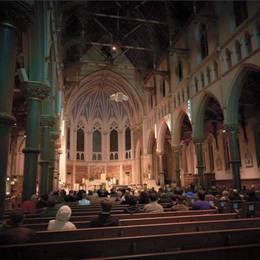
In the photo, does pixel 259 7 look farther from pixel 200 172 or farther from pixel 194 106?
pixel 200 172

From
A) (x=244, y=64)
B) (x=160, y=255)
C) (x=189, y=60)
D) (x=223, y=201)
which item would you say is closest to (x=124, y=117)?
(x=189, y=60)

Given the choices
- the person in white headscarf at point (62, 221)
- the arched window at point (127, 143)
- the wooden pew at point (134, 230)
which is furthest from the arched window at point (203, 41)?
the arched window at point (127, 143)

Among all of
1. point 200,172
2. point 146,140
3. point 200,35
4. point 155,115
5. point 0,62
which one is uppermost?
point 200,35

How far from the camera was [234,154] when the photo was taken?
14.5 m

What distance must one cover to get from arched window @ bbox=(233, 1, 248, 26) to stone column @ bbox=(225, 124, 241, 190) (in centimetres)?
591

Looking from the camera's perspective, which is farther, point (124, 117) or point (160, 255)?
point (124, 117)

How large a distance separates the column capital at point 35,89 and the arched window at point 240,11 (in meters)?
11.6

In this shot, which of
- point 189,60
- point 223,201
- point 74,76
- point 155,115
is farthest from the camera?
point 74,76

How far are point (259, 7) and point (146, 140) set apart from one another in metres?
19.5

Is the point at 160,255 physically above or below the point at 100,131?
below

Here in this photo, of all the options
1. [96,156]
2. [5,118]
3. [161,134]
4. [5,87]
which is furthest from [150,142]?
[5,118]

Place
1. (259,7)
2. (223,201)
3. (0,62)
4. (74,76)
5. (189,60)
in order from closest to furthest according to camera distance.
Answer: (0,62)
(223,201)
(259,7)
(189,60)
(74,76)

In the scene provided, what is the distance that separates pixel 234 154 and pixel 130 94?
1908 centimetres

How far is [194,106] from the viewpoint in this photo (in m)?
18.8
